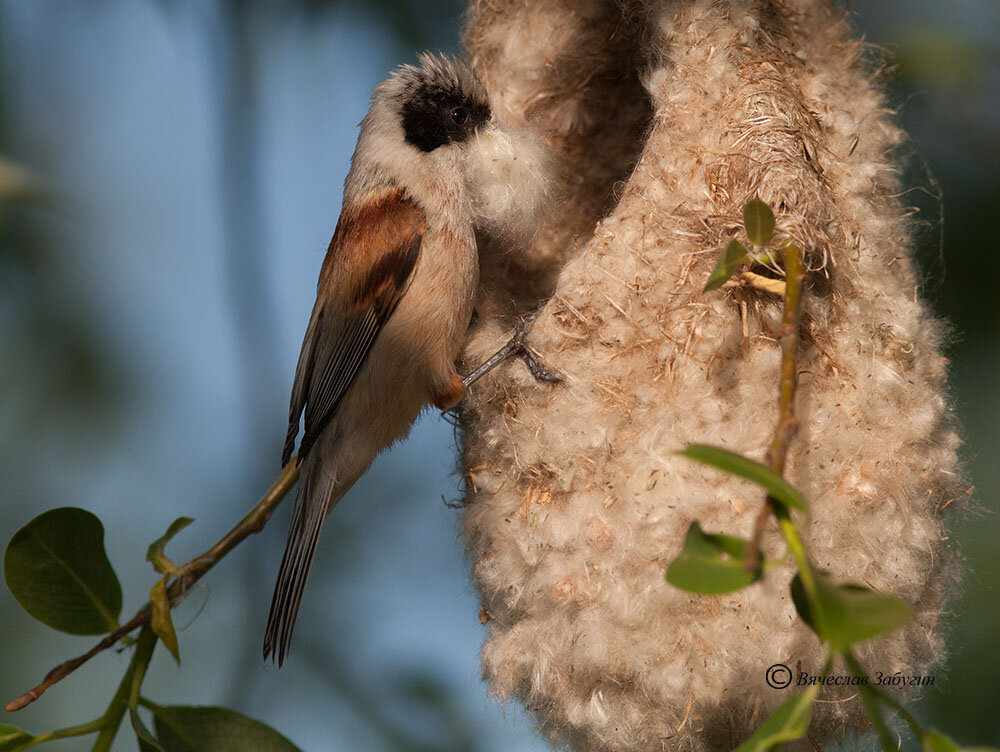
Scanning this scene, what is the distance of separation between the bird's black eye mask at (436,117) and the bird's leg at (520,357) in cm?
54

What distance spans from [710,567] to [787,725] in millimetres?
190

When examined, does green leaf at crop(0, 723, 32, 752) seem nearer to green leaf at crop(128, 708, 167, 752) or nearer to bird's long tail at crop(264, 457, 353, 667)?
green leaf at crop(128, 708, 167, 752)

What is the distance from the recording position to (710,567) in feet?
3.20

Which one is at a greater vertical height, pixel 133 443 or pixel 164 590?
pixel 164 590

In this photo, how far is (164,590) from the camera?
147 cm

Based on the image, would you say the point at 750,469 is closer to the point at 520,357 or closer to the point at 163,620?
the point at 163,620

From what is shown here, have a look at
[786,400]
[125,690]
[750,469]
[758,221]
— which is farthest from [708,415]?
[125,690]

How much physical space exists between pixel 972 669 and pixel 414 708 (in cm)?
180

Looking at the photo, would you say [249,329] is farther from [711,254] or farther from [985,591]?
[985,591]

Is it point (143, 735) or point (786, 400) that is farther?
point (143, 735)

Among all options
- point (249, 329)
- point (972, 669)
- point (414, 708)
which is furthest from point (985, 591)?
point (249, 329)

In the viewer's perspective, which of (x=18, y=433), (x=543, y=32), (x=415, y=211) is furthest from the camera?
(x=18, y=433)

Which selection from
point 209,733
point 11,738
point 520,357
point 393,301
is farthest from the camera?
point 393,301

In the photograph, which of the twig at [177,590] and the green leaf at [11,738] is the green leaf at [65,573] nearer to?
the twig at [177,590]
